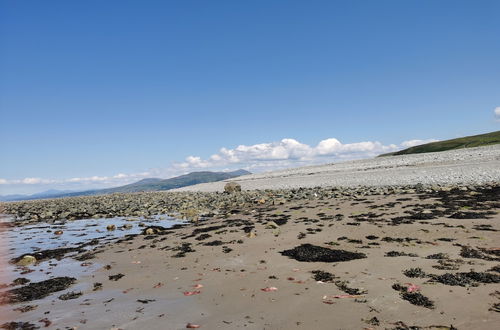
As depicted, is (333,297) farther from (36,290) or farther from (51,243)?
(51,243)

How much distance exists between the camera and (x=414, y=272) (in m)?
8.24

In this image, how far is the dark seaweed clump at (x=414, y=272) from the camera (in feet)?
26.5

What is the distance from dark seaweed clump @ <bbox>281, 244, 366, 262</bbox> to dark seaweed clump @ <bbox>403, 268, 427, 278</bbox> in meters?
1.91

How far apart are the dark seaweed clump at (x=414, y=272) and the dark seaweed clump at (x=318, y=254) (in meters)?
1.91

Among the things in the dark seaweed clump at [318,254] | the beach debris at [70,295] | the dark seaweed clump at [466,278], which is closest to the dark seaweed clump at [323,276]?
the dark seaweed clump at [318,254]

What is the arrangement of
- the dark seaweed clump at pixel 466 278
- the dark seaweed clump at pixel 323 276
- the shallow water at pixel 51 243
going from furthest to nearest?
1. the shallow water at pixel 51 243
2. the dark seaweed clump at pixel 323 276
3. the dark seaweed clump at pixel 466 278

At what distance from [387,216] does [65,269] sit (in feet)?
51.7

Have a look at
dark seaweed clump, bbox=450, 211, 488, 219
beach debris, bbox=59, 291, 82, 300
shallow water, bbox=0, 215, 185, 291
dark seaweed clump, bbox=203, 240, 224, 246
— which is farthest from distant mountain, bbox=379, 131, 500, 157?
beach debris, bbox=59, 291, 82, 300

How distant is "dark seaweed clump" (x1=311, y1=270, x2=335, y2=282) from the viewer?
27.8 feet

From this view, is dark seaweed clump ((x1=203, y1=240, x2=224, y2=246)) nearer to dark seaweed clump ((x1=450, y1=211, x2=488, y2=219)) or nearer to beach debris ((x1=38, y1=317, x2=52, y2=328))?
beach debris ((x1=38, y1=317, x2=52, y2=328))

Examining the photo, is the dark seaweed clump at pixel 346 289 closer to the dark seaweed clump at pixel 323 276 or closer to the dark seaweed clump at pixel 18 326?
the dark seaweed clump at pixel 323 276

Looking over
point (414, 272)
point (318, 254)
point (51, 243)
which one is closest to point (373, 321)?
point (414, 272)

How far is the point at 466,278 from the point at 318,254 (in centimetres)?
445

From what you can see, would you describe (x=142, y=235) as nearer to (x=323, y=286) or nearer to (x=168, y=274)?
(x=168, y=274)
